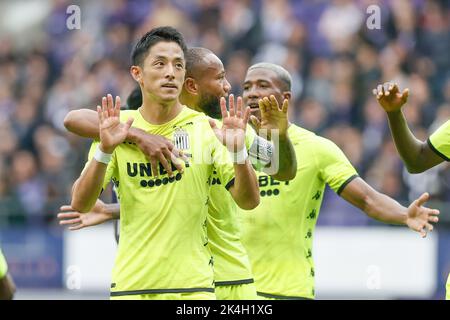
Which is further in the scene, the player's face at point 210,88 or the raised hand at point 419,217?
the player's face at point 210,88

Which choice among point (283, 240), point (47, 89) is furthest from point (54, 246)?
point (283, 240)

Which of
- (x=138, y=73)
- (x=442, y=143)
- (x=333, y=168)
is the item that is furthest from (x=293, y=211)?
(x=138, y=73)

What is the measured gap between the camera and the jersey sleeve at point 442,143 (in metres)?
7.26

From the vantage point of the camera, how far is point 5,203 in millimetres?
15094

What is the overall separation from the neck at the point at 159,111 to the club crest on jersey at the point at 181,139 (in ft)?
0.38

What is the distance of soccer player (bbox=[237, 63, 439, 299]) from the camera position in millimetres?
8133

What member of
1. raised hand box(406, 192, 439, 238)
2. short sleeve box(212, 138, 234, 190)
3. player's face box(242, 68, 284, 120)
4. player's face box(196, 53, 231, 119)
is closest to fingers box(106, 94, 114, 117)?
short sleeve box(212, 138, 234, 190)

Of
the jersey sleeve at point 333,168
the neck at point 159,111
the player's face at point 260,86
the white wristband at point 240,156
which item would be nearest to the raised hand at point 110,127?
the neck at point 159,111

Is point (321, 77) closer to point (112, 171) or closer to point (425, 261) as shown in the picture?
point (425, 261)

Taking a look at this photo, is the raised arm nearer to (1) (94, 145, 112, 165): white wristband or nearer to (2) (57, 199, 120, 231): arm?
(1) (94, 145, 112, 165): white wristband

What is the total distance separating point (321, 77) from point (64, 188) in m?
4.30

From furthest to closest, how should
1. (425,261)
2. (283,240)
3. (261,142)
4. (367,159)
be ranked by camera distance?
1. (367,159)
2. (425,261)
3. (283,240)
4. (261,142)

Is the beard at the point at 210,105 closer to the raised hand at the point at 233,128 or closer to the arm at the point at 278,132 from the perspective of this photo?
the arm at the point at 278,132
